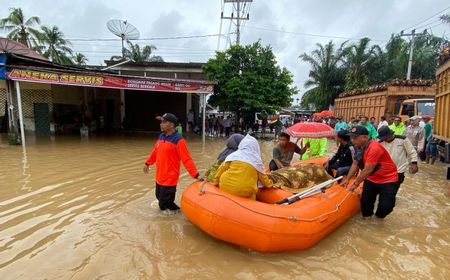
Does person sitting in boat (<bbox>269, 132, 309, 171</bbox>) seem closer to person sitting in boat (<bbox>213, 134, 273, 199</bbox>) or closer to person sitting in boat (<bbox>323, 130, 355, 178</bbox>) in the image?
person sitting in boat (<bbox>323, 130, 355, 178</bbox>)

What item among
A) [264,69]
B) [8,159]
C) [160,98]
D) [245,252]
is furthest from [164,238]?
[160,98]

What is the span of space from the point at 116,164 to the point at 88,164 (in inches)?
27.8

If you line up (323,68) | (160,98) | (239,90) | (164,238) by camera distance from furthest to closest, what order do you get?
(323,68) < (160,98) < (239,90) < (164,238)

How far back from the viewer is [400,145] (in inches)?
190

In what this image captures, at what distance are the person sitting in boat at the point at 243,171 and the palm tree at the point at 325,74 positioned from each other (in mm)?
28677

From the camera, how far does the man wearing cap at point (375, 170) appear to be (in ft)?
13.2

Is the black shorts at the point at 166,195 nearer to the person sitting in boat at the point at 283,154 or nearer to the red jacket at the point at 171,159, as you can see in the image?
the red jacket at the point at 171,159

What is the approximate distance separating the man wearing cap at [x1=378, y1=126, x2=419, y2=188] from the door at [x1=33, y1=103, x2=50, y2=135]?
1466cm

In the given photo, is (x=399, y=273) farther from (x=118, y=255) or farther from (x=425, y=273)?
(x=118, y=255)

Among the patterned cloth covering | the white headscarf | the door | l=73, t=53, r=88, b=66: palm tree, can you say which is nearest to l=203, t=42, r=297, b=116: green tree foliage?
the door

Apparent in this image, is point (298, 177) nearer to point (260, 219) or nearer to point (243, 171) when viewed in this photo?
point (243, 171)

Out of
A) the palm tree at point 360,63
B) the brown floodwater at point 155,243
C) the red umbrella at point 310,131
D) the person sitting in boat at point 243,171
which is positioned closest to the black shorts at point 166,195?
the brown floodwater at point 155,243

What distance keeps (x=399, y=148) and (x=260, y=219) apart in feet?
9.38

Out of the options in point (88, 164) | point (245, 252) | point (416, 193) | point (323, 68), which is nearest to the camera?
point (245, 252)
